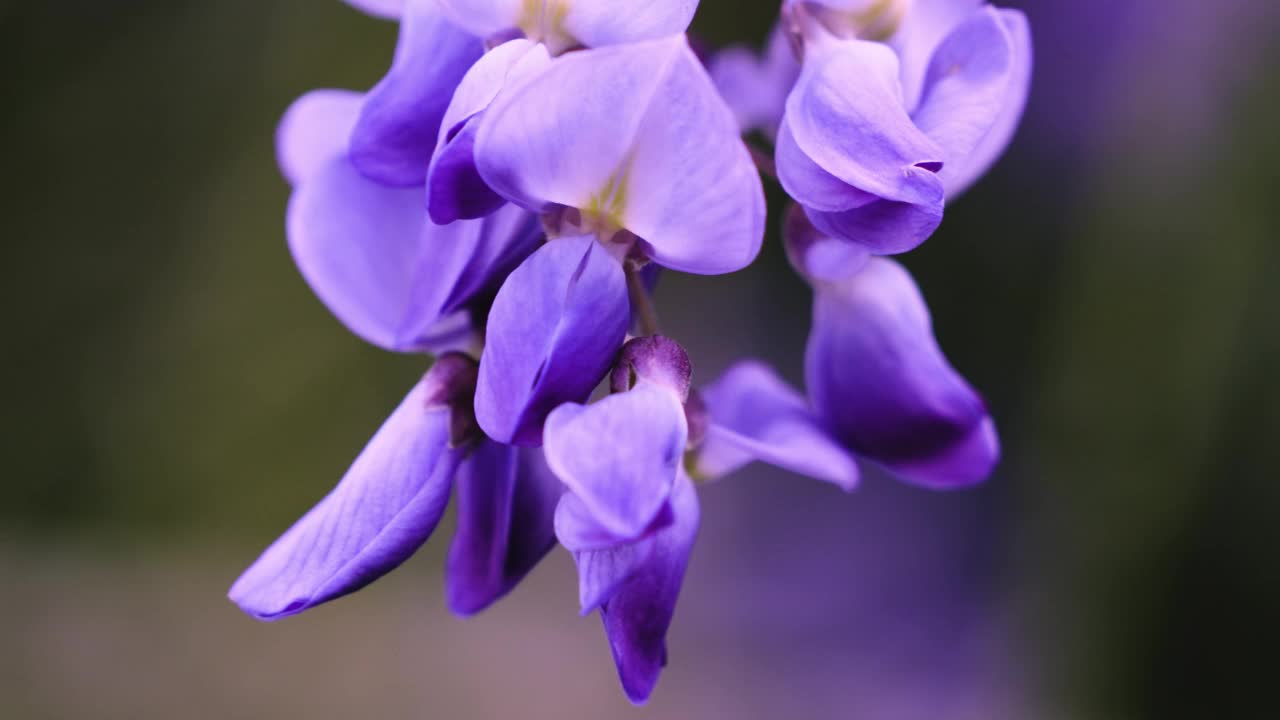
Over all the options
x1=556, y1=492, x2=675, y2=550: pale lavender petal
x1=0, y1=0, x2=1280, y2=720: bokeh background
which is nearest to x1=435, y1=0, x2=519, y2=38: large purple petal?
x1=556, y1=492, x2=675, y2=550: pale lavender petal

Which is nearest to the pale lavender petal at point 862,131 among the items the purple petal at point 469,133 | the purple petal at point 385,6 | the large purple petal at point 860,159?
the large purple petal at point 860,159

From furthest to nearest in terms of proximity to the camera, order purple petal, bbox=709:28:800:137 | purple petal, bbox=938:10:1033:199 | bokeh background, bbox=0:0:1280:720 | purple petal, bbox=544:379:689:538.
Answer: bokeh background, bbox=0:0:1280:720
purple petal, bbox=709:28:800:137
purple petal, bbox=938:10:1033:199
purple petal, bbox=544:379:689:538

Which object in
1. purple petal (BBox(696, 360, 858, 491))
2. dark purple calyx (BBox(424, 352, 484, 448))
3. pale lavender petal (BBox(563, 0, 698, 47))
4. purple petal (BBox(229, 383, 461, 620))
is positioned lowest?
purple petal (BBox(696, 360, 858, 491))

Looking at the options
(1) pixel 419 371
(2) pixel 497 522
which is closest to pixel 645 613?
(2) pixel 497 522

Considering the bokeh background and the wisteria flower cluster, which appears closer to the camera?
the wisteria flower cluster

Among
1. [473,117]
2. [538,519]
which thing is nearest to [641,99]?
[473,117]

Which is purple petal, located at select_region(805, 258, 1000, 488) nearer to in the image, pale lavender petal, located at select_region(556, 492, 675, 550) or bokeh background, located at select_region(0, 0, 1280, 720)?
pale lavender petal, located at select_region(556, 492, 675, 550)

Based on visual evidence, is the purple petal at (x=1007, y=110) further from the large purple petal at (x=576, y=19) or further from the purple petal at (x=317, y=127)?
the purple petal at (x=317, y=127)
